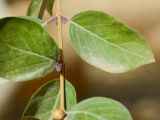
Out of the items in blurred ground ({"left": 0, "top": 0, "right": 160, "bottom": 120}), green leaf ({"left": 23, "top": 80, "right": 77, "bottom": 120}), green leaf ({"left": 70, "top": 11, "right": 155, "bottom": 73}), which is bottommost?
blurred ground ({"left": 0, "top": 0, "right": 160, "bottom": 120})

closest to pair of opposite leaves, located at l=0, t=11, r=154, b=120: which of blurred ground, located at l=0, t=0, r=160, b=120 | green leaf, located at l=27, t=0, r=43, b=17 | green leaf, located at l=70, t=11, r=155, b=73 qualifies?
green leaf, located at l=70, t=11, r=155, b=73

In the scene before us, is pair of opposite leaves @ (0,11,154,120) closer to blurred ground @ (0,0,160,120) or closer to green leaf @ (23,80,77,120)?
green leaf @ (23,80,77,120)

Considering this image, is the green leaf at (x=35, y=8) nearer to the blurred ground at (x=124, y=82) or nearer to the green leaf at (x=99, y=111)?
the green leaf at (x=99, y=111)

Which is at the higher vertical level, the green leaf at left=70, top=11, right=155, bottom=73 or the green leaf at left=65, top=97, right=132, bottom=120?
the green leaf at left=70, top=11, right=155, bottom=73

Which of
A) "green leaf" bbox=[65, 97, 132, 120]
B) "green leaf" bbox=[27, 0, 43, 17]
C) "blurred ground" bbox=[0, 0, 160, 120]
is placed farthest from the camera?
"blurred ground" bbox=[0, 0, 160, 120]

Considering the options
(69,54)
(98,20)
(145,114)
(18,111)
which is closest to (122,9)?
(69,54)

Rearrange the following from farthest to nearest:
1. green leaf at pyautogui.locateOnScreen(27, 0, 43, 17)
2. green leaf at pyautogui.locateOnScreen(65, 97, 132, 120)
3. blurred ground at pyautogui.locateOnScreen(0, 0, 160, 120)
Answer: blurred ground at pyautogui.locateOnScreen(0, 0, 160, 120)
green leaf at pyautogui.locateOnScreen(27, 0, 43, 17)
green leaf at pyautogui.locateOnScreen(65, 97, 132, 120)

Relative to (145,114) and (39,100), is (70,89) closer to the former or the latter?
(39,100)
